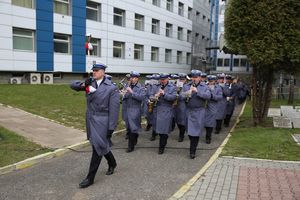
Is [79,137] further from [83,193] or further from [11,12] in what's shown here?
[11,12]

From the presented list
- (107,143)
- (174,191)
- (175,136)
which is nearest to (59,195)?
(107,143)

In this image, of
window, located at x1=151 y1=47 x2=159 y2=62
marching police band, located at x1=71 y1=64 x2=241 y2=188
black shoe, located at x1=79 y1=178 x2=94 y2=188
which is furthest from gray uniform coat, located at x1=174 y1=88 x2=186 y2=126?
window, located at x1=151 y1=47 x2=159 y2=62

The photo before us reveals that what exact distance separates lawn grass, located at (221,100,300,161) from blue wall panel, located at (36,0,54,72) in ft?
50.4

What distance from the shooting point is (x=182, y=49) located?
4303 centimetres

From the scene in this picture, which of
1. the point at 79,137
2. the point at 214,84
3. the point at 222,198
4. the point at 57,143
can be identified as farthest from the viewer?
the point at 214,84

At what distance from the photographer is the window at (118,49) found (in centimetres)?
3027

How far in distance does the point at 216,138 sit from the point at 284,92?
59.5ft

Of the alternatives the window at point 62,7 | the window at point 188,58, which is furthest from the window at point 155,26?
the window at point 62,7

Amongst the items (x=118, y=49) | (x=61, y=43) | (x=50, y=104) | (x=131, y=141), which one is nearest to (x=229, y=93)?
(x=131, y=141)

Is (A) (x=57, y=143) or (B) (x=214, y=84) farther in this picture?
(B) (x=214, y=84)

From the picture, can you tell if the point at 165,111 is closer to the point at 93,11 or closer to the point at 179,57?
the point at 93,11

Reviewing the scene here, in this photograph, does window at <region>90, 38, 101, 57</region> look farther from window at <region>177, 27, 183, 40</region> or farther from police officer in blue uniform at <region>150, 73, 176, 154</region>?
police officer in blue uniform at <region>150, 73, 176, 154</region>

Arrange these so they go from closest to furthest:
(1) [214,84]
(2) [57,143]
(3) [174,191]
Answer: (3) [174,191] → (2) [57,143] → (1) [214,84]

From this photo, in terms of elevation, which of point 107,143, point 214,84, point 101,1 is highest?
point 101,1
